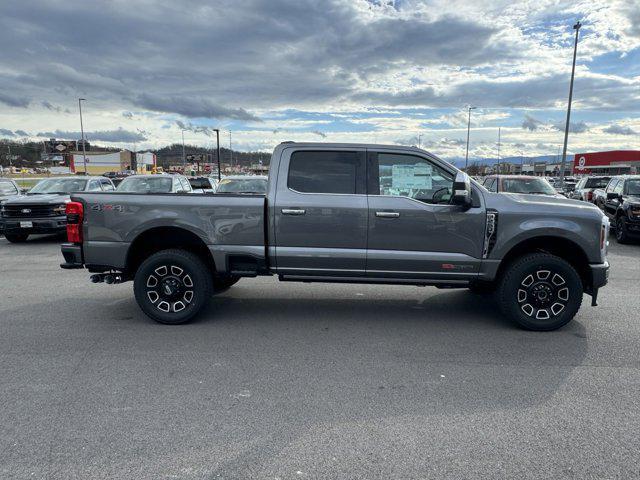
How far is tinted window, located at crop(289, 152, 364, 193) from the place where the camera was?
5398 millimetres

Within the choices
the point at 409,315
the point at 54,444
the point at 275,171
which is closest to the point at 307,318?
the point at 409,315

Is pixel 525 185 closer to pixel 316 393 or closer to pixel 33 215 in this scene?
pixel 316 393

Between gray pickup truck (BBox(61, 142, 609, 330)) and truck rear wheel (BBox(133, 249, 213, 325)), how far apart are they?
12 mm

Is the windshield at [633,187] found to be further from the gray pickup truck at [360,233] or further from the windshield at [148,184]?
the windshield at [148,184]

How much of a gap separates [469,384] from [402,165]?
2526 millimetres

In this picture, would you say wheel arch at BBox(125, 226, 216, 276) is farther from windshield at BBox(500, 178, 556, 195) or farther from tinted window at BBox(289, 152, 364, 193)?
windshield at BBox(500, 178, 556, 195)

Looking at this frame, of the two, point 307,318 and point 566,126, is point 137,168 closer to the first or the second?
point 566,126

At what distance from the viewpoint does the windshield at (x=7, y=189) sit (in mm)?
14238

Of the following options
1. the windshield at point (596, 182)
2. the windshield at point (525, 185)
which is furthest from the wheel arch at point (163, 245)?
the windshield at point (596, 182)

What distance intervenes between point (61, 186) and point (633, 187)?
15877 mm

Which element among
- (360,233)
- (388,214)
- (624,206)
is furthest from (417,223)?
(624,206)

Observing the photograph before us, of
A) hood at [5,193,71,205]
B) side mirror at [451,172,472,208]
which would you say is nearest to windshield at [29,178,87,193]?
hood at [5,193,71,205]

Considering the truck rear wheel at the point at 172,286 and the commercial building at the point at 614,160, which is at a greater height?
the commercial building at the point at 614,160

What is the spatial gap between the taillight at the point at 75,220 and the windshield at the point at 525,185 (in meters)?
10.6
